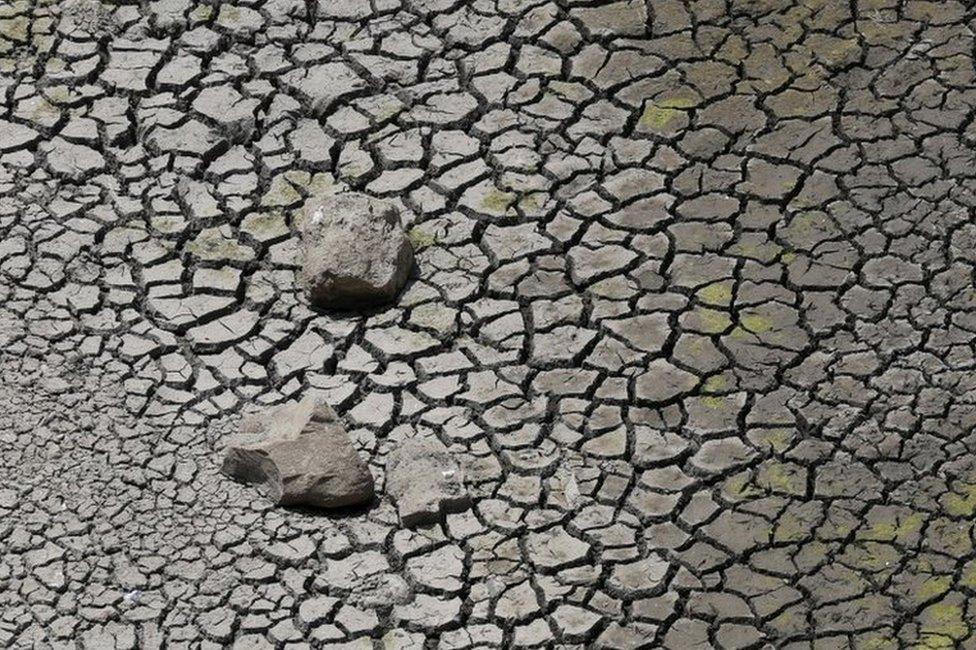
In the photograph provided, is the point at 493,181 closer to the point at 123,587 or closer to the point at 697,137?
the point at 697,137

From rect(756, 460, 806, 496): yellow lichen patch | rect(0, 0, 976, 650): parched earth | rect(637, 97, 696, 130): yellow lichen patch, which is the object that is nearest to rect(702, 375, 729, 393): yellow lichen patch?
rect(0, 0, 976, 650): parched earth

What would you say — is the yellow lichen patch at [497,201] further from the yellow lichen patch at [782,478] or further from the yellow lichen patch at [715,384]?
the yellow lichen patch at [782,478]

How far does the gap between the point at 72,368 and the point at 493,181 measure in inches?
63.5

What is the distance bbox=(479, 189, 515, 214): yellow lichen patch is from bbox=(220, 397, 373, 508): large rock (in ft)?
3.88

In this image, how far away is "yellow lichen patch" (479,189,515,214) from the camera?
22.5 ft

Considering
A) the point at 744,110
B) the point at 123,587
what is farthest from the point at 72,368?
the point at 744,110

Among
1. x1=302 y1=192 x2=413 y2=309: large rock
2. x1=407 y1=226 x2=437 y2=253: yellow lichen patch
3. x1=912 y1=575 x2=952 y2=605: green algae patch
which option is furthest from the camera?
x1=407 y1=226 x2=437 y2=253: yellow lichen patch

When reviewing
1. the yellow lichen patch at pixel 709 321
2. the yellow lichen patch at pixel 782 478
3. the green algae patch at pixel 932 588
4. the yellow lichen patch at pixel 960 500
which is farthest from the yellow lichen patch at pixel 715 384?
the green algae patch at pixel 932 588

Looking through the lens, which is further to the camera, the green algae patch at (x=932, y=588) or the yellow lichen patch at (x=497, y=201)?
the yellow lichen patch at (x=497, y=201)

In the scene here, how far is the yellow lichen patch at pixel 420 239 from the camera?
22.1ft

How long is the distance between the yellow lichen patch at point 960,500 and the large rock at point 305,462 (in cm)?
170

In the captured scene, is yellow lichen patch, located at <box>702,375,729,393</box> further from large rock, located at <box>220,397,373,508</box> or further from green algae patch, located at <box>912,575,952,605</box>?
large rock, located at <box>220,397,373,508</box>

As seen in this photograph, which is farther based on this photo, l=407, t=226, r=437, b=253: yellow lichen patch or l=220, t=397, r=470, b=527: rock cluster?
l=407, t=226, r=437, b=253: yellow lichen patch

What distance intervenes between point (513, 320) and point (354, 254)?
1.82 ft
